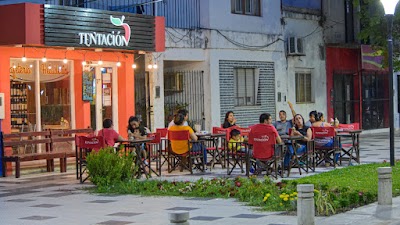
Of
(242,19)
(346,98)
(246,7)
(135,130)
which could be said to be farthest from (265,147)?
(346,98)

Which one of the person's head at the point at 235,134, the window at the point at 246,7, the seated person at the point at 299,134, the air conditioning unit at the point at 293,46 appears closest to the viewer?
the seated person at the point at 299,134

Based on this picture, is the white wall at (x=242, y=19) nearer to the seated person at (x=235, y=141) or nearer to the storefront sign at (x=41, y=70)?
the storefront sign at (x=41, y=70)

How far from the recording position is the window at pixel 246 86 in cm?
2802

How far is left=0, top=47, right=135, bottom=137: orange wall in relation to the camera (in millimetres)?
20312

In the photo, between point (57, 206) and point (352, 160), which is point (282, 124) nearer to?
point (352, 160)

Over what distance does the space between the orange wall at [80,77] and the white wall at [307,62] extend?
24.2 feet

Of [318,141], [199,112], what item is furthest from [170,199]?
[199,112]

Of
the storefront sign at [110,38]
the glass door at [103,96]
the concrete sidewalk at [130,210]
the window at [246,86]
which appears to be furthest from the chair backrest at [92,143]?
the window at [246,86]

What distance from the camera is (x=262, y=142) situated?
17531mm

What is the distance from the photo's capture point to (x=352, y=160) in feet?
71.6

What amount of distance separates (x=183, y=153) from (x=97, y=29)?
4240mm

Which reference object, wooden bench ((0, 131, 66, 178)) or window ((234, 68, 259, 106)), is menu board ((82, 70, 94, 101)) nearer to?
wooden bench ((0, 131, 66, 178))

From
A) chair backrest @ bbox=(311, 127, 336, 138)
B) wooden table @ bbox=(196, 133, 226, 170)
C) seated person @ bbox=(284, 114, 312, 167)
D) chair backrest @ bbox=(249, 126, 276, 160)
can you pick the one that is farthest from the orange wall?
chair backrest @ bbox=(311, 127, 336, 138)

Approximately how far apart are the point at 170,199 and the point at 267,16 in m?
15.7
